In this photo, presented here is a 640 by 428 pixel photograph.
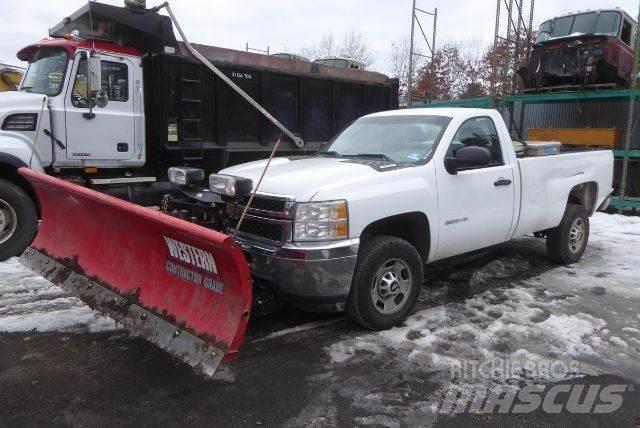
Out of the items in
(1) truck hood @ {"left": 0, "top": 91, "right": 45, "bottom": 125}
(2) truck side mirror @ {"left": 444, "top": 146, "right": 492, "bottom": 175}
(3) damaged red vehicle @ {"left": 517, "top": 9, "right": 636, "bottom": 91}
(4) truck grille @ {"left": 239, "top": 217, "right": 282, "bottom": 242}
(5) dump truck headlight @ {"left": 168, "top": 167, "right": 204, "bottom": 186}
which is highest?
(3) damaged red vehicle @ {"left": 517, "top": 9, "right": 636, "bottom": 91}

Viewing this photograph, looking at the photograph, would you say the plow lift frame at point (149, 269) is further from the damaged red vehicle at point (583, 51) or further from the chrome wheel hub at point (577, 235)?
the damaged red vehicle at point (583, 51)

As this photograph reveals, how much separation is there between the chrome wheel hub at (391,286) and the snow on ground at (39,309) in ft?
7.27

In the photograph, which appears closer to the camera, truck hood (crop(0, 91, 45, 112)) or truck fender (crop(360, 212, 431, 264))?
truck fender (crop(360, 212, 431, 264))

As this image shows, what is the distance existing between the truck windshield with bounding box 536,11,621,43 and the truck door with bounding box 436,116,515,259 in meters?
8.25

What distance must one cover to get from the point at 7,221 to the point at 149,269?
3.45m

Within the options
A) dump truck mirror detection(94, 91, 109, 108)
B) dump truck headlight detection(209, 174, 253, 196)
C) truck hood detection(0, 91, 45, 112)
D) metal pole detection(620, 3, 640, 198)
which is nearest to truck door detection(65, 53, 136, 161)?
dump truck mirror detection(94, 91, 109, 108)

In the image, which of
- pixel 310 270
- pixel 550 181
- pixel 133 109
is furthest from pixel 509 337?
pixel 133 109

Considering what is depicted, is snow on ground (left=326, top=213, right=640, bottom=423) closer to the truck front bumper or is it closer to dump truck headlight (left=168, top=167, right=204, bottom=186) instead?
the truck front bumper

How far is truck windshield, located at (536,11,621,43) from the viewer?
469 inches

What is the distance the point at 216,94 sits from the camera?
27.7 feet

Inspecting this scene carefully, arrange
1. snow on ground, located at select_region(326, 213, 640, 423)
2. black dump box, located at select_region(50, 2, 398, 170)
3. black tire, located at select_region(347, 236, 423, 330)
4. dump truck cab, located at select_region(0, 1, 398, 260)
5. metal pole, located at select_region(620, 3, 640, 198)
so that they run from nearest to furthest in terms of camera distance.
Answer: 1. snow on ground, located at select_region(326, 213, 640, 423)
2. black tire, located at select_region(347, 236, 423, 330)
3. dump truck cab, located at select_region(0, 1, 398, 260)
4. black dump box, located at select_region(50, 2, 398, 170)
5. metal pole, located at select_region(620, 3, 640, 198)

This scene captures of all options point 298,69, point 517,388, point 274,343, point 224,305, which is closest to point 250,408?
point 224,305

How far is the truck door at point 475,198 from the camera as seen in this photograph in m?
4.65

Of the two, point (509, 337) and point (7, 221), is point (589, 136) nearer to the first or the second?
point (509, 337)
